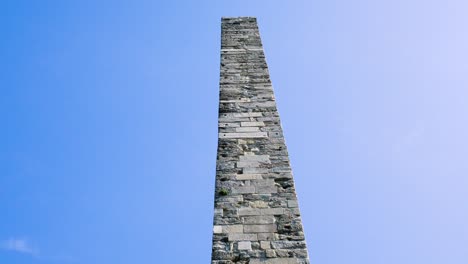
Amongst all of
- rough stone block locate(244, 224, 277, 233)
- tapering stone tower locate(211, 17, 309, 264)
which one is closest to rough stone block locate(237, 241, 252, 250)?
tapering stone tower locate(211, 17, 309, 264)

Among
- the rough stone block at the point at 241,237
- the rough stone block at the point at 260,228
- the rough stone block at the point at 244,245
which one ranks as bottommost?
the rough stone block at the point at 244,245

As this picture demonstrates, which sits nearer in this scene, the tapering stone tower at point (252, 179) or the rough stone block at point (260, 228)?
the tapering stone tower at point (252, 179)

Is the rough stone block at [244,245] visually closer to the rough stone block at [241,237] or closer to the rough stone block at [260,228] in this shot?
the rough stone block at [241,237]

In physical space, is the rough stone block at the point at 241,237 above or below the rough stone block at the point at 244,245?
above

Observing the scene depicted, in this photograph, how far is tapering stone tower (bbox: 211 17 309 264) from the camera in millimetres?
5102

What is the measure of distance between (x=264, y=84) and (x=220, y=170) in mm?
2329

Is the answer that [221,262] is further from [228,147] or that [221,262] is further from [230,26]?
[230,26]

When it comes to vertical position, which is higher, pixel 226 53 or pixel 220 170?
pixel 226 53

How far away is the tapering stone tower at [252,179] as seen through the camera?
510cm

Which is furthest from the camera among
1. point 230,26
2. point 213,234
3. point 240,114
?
point 230,26

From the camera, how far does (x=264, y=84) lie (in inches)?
309

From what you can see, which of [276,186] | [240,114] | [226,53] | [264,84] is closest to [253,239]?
[276,186]

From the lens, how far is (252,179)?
6000 mm

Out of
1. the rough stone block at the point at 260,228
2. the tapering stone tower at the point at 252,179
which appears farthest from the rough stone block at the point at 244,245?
the rough stone block at the point at 260,228
